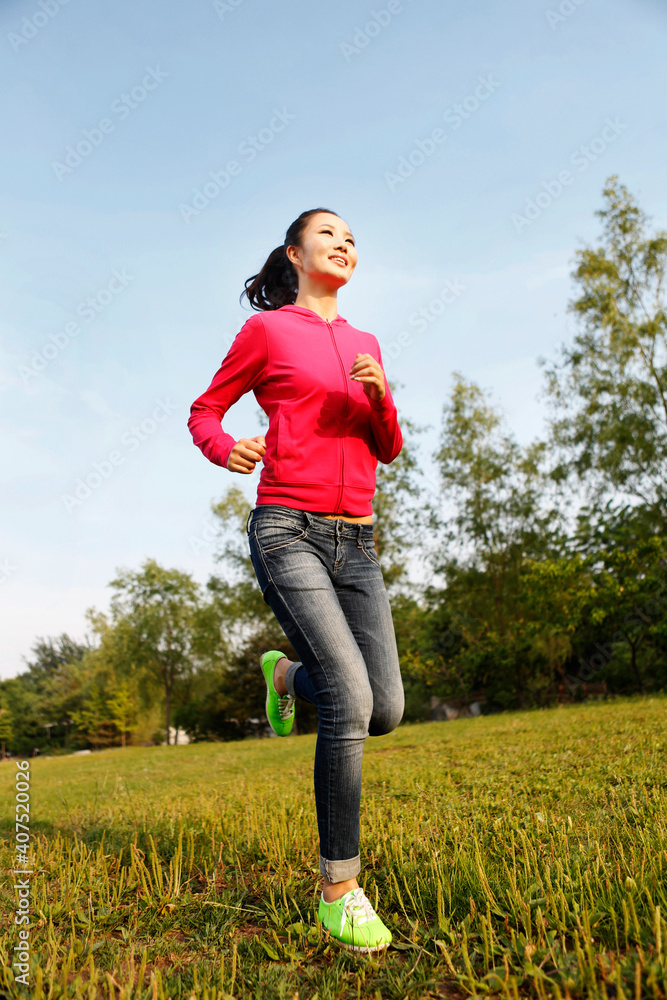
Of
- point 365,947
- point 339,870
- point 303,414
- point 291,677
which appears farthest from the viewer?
point 291,677

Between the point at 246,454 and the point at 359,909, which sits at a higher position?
the point at 246,454

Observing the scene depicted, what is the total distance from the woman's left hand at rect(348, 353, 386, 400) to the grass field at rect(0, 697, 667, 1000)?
1680 mm

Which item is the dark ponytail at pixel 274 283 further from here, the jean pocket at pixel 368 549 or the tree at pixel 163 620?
the tree at pixel 163 620

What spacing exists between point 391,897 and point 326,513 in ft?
4.39

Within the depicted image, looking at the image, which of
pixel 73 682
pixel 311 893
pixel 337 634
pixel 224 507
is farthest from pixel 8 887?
pixel 73 682

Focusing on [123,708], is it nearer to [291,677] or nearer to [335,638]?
[291,677]

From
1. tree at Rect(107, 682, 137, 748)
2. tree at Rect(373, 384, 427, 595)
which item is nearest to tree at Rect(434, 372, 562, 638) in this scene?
tree at Rect(373, 384, 427, 595)

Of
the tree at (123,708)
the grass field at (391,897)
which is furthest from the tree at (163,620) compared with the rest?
the grass field at (391,897)

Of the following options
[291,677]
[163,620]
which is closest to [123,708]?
[163,620]

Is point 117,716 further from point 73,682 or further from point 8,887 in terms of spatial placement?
point 8,887

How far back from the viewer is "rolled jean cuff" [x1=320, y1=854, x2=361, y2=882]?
2107 millimetres

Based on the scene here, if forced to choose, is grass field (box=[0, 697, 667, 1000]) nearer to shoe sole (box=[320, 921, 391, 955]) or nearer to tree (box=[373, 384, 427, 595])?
shoe sole (box=[320, 921, 391, 955])

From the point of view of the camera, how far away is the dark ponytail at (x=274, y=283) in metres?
3.23

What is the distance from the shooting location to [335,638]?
225 centimetres
